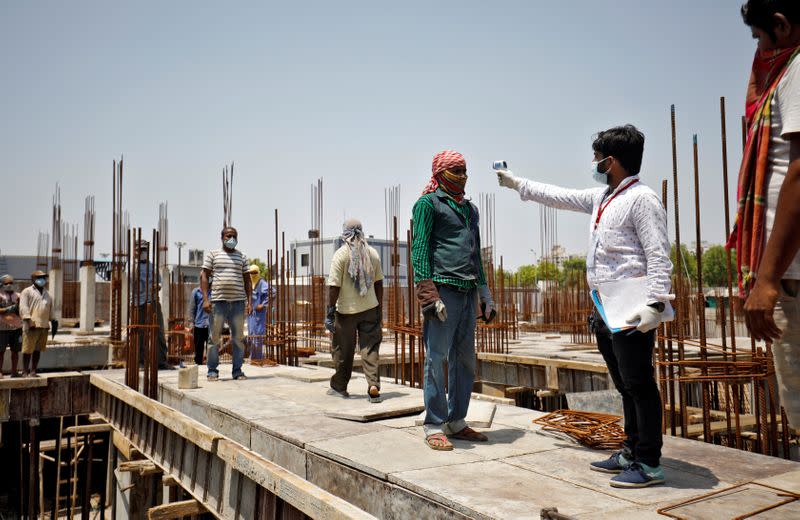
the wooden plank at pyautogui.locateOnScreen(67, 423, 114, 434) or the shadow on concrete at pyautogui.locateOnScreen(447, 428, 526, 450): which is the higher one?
the shadow on concrete at pyautogui.locateOnScreen(447, 428, 526, 450)

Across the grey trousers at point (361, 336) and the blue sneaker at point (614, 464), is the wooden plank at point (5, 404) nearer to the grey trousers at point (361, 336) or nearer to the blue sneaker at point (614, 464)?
the grey trousers at point (361, 336)

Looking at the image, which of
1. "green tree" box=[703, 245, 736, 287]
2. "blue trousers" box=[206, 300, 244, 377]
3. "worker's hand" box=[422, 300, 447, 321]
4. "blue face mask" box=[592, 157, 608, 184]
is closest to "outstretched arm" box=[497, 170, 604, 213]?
"blue face mask" box=[592, 157, 608, 184]

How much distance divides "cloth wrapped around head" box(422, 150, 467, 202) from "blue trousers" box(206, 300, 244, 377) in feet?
14.1

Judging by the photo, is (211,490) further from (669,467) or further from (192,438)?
(669,467)

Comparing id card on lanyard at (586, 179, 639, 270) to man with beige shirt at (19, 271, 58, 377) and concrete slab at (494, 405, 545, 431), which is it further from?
man with beige shirt at (19, 271, 58, 377)

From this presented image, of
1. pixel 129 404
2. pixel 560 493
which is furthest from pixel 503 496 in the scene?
pixel 129 404

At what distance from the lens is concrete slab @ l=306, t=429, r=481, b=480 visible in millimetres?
3740

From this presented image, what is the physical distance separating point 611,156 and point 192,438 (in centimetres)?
416

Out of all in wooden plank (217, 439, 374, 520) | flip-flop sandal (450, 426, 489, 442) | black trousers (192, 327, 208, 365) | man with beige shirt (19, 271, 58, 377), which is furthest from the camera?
black trousers (192, 327, 208, 365)

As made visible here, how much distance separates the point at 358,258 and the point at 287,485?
2.54 metres

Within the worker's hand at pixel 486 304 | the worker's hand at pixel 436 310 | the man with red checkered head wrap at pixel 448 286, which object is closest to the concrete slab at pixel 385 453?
the man with red checkered head wrap at pixel 448 286

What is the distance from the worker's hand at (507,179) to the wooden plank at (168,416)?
9.88ft

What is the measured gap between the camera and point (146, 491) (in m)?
8.25

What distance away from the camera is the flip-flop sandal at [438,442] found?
4.06 metres
